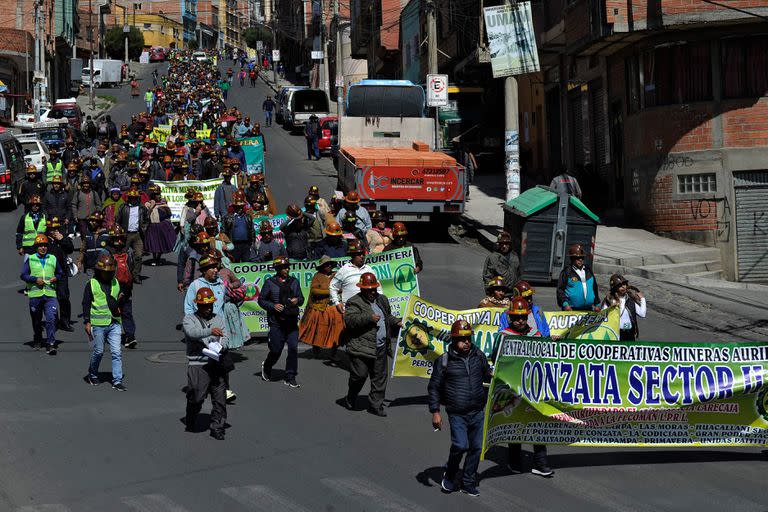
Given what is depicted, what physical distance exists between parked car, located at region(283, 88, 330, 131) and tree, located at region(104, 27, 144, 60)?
74.8 meters

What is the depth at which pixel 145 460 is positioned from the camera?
11164 mm

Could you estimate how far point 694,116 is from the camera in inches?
1043

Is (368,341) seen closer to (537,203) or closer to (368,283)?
(368,283)

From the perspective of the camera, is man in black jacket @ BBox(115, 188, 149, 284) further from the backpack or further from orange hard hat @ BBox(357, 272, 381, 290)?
orange hard hat @ BBox(357, 272, 381, 290)

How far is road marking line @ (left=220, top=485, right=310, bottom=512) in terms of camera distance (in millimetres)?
9766

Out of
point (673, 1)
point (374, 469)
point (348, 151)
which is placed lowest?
point (374, 469)

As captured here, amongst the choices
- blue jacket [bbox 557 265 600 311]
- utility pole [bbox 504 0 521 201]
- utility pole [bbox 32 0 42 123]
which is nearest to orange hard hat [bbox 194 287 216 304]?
blue jacket [bbox 557 265 600 311]

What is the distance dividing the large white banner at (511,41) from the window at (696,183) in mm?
4305

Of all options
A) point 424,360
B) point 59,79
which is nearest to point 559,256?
point 424,360

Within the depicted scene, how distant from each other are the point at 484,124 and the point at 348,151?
1545 cm

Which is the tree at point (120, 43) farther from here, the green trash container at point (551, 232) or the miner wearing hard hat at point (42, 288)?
the miner wearing hard hat at point (42, 288)

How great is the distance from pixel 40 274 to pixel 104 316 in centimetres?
261

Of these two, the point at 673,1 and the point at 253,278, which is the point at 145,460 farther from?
the point at 673,1

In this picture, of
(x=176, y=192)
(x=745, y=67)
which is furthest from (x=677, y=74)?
(x=176, y=192)
